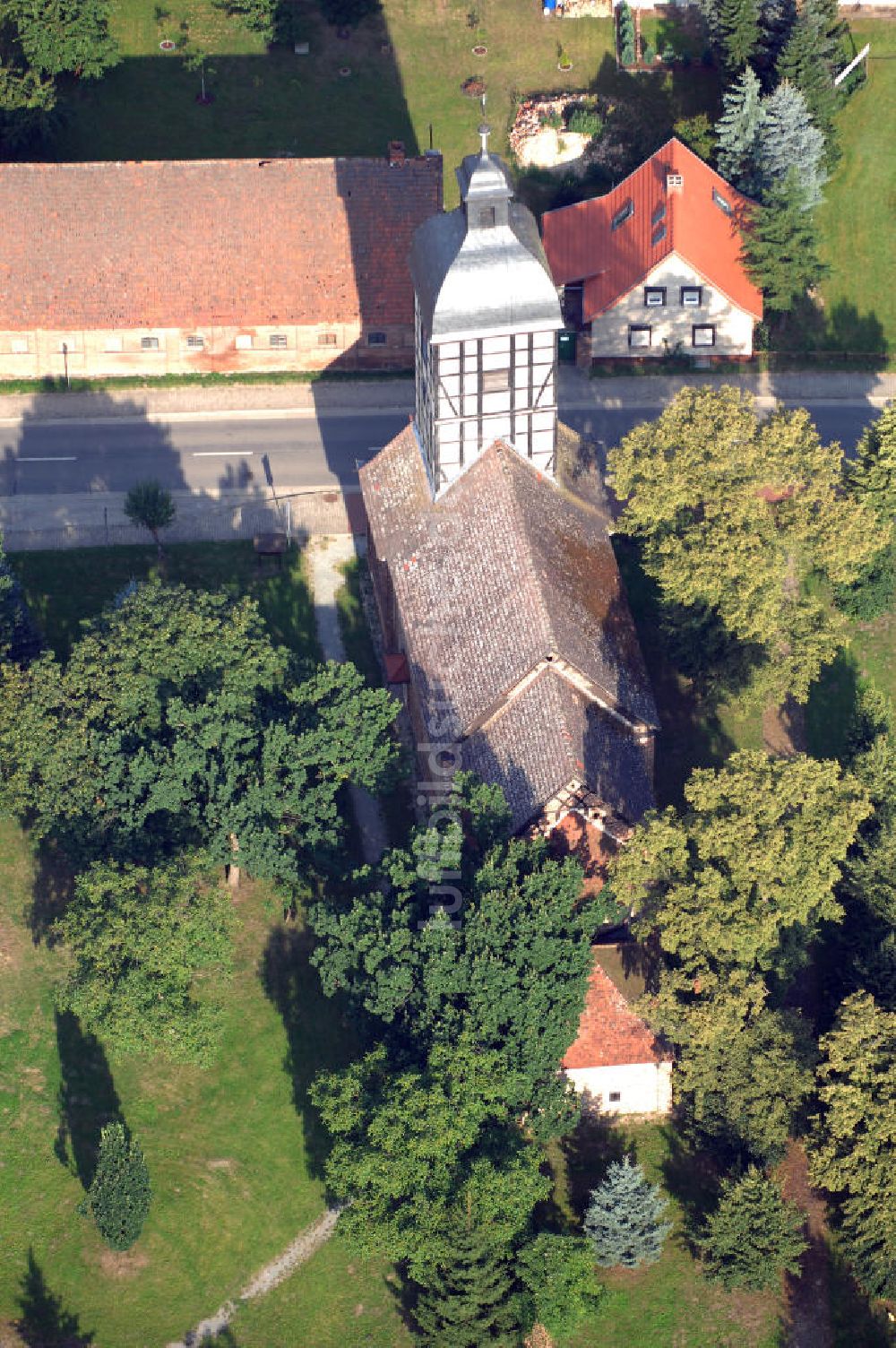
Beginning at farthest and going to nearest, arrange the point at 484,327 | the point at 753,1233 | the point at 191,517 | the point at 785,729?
the point at 191,517 → the point at 785,729 → the point at 484,327 → the point at 753,1233

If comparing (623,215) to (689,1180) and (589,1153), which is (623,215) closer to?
(589,1153)

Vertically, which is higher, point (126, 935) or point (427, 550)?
point (427, 550)

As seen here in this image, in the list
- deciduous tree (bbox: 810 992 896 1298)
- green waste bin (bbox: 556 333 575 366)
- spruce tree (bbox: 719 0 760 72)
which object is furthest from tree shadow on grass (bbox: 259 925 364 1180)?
spruce tree (bbox: 719 0 760 72)

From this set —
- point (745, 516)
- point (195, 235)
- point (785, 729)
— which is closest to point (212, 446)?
point (195, 235)

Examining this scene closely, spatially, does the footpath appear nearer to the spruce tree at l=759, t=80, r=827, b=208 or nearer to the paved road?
the paved road

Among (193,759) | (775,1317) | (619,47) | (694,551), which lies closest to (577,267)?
(619,47)

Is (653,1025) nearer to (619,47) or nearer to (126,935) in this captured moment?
(126,935)

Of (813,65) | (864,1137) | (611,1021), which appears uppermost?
(813,65)

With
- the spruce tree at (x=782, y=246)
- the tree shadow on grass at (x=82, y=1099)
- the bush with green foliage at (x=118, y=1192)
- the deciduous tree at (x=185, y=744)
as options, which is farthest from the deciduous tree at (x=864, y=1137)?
the spruce tree at (x=782, y=246)
